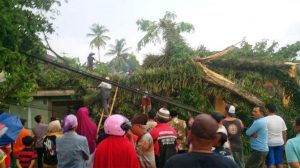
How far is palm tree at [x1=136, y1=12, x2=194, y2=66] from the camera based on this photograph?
14992 mm

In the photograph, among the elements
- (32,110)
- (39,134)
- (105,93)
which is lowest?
(39,134)

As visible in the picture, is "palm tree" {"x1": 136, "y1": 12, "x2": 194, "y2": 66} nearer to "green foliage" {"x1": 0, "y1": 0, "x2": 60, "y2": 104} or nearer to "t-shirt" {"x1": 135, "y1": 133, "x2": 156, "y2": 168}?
"green foliage" {"x1": 0, "y1": 0, "x2": 60, "y2": 104}

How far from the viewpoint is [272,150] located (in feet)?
33.7

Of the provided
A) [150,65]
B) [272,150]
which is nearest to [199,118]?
[272,150]

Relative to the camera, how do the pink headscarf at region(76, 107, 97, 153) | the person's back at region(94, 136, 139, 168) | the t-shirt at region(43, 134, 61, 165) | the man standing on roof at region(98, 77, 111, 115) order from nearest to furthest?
the person's back at region(94, 136, 139, 168) < the t-shirt at region(43, 134, 61, 165) < the pink headscarf at region(76, 107, 97, 153) < the man standing on roof at region(98, 77, 111, 115)

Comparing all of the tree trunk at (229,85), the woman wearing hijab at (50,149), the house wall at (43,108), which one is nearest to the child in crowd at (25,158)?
the woman wearing hijab at (50,149)

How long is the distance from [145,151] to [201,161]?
10.8ft

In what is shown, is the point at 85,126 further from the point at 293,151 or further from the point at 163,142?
the point at 293,151

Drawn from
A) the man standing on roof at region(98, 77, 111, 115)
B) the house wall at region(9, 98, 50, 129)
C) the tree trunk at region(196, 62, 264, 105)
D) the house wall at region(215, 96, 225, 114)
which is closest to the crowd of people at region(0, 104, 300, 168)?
the man standing on roof at region(98, 77, 111, 115)

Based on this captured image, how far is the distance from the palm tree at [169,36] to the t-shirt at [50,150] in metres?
7.55

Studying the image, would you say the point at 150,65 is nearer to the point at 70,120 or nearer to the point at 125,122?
the point at 70,120

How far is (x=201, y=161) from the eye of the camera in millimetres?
3363

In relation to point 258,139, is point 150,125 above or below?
above

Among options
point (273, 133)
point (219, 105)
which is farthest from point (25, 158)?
point (219, 105)
